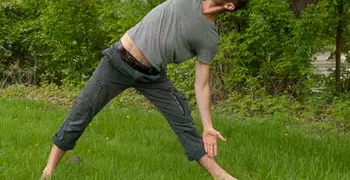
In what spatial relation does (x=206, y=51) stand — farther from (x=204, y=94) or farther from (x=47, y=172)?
(x=47, y=172)

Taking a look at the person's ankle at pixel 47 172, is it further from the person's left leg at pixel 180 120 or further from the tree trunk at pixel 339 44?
the tree trunk at pixel 339 44

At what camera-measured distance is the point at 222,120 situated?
25.5ft

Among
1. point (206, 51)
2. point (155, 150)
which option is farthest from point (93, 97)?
A: point (155, 150)

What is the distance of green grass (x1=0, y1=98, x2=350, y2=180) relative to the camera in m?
4.93

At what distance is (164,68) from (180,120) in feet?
1.41

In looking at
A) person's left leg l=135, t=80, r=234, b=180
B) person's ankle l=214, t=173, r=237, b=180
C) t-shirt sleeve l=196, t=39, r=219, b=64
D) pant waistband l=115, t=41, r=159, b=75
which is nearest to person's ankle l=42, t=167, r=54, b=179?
person's left leg l=135, t=80, r=234, b=180

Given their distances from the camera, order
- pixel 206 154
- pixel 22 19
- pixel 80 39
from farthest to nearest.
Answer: pixel 22 19 → pixel 80 39 → pixel 206 154

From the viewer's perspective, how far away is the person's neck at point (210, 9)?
426cm

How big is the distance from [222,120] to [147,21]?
11.4 ft

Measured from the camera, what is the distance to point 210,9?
14.1 feet

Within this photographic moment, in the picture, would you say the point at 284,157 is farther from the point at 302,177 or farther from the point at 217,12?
the point at 217,12

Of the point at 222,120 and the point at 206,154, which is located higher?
the point at 206,154

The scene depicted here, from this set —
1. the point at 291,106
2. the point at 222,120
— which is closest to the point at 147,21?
the point at 222,120

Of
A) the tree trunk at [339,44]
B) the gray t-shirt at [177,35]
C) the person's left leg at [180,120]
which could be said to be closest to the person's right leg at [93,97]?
the person's left leg at [180,120]
